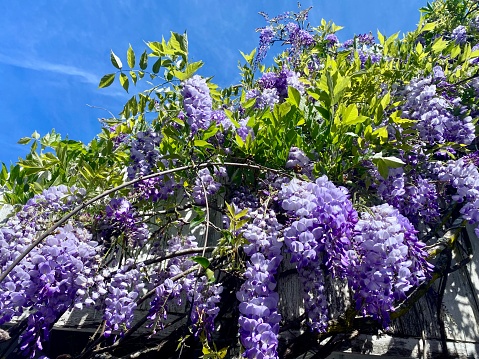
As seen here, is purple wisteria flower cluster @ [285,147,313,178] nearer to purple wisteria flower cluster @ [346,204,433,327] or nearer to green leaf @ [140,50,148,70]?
purple wisteria flower cluster @ [346,204,433,327]

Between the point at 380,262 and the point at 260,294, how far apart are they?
0.43 m

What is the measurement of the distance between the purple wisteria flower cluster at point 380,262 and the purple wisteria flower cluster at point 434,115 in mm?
892

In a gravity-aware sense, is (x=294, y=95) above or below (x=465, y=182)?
above

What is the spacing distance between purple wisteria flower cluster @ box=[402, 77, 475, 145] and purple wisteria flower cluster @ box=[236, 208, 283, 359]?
113 centimetres

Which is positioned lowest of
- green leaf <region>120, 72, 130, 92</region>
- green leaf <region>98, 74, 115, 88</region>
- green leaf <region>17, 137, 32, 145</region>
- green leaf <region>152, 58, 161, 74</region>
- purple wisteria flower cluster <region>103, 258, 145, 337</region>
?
purple wisteria flower cluster <region>103, 258, 145, 337</region>

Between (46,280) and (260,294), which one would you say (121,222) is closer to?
(46,280)

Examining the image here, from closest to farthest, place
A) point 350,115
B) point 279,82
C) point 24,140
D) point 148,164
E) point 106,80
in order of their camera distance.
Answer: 1. point 350,115
2. point 106,80
3. point 148,164
4. point 24,140
5. point 279,82

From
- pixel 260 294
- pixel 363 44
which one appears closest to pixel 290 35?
pixel 363 44

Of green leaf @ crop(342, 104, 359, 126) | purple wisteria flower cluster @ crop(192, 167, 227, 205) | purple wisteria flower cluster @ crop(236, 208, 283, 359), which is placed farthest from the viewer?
purple wisteria flower cluster @ crop(192, 167, 227, 205)

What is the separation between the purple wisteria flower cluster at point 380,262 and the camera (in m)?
1.36

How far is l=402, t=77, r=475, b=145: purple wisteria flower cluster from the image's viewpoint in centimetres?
214

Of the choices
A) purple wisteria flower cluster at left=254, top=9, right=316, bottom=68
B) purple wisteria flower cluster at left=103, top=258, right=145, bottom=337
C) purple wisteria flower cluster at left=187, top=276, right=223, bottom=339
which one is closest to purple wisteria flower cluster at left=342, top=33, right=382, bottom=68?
purple wisteria flower cluster at left=254, top=9, right=316, bottom=68

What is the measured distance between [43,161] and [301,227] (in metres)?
1.54

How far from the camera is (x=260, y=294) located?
1.34 meters
